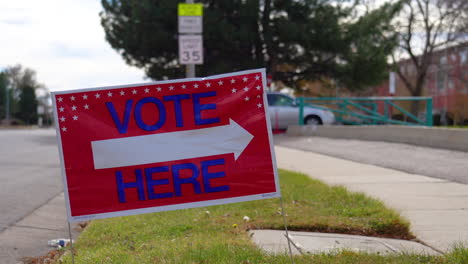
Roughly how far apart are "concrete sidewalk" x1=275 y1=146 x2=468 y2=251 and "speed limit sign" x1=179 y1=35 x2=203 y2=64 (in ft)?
9.91

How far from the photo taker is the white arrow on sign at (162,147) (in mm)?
4211

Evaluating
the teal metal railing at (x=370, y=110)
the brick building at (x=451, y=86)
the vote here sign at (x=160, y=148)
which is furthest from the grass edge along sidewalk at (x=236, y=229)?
the brick building at (x=451, y=86)

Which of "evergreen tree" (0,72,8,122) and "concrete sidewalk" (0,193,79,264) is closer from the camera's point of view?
"concrete sidewalk" (0,193,79,264)

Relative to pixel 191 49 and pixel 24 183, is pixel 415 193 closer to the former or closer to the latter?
pixel 191 49

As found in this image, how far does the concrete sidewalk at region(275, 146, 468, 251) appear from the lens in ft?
17.5

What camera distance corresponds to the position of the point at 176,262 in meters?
4.39

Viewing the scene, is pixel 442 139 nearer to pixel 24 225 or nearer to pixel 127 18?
pixel 24 225

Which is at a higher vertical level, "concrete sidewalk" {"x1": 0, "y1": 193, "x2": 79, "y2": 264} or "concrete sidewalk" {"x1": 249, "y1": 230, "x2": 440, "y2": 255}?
"concrete sidewalk" {"x1": 249, "y1": 230, "x2": 440, "y2": 255}

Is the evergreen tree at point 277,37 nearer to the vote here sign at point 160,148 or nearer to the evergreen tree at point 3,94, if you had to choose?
the vote here sign at point 160,148

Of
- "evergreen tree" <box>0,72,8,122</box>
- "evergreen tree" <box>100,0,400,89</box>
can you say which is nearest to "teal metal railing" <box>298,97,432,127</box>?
"evergreen tree" <box>100,0,400,89</box>

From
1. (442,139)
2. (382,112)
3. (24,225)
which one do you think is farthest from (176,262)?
(382,112)

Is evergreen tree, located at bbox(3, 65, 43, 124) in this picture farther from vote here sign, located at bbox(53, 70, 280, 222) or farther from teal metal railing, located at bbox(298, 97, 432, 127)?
vote here sign, located at bbox(53, 70, 280, 222)

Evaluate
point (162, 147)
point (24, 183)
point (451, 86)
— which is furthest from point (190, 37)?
point (451, 86)

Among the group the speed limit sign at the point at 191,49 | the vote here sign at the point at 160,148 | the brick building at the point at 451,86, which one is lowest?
the brick building at the point at 451,86
